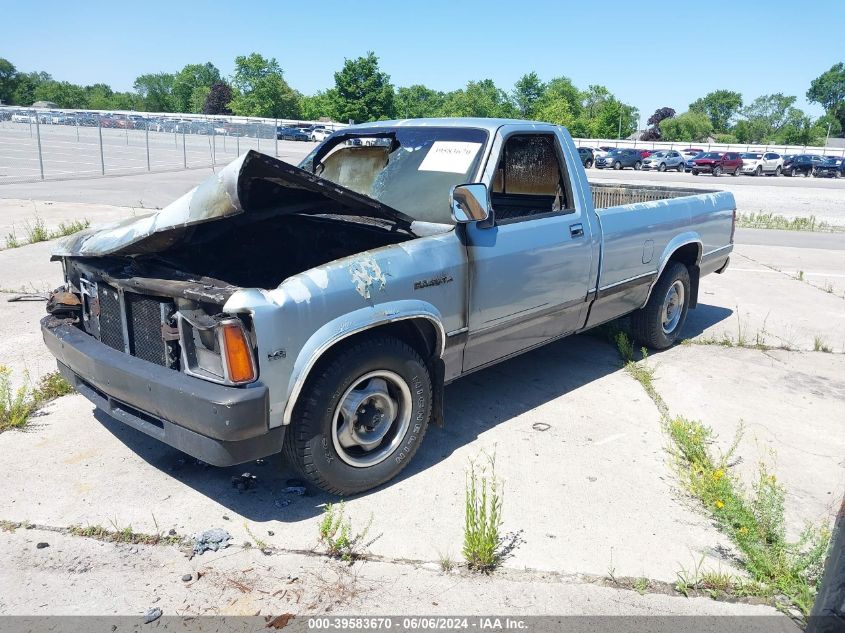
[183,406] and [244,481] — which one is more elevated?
[183,406]

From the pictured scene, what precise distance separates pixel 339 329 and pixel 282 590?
120 centimetres

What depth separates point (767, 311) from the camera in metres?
7.82

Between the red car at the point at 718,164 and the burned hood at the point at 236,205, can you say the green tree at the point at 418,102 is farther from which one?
the burned hood at the point at 236,205

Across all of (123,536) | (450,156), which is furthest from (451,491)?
(450,156)

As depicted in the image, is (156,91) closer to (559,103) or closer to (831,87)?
(559,103)

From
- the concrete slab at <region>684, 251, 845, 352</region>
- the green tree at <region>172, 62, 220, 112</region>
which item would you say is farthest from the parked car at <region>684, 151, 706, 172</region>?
the green tree at <region>172, 62, 220, 112</region>

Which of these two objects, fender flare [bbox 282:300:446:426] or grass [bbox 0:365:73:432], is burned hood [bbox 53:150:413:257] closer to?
fender flare [bbox 282:300:446:426]

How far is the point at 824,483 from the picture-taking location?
3930 mm

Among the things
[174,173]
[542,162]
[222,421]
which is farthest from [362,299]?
[174,173]

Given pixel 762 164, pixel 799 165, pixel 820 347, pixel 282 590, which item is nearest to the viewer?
pixel 282 590

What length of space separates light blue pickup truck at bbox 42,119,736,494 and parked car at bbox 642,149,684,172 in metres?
42.9

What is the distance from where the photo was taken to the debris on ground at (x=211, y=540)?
3193 mm

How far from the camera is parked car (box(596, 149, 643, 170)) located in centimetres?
4469

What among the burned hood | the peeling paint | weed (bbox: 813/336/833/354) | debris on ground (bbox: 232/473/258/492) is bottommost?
debris on ground (bbox: 232/473/258/492)
